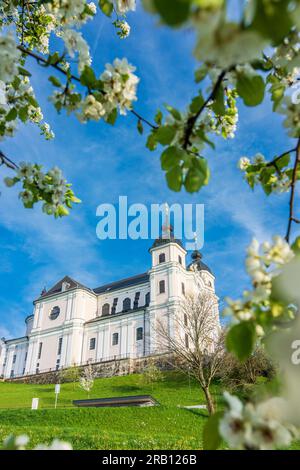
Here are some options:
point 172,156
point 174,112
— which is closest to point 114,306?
point 172,156

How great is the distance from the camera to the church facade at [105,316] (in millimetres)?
39125

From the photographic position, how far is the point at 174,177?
1575 millimetres

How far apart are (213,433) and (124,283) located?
1950 inches

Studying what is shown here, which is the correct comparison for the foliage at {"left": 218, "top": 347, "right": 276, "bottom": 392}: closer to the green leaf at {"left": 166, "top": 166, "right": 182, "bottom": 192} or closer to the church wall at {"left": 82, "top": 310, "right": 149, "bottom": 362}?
the church wall at {"left": 82, "top": 310, "right": 149, "bottom": 362}

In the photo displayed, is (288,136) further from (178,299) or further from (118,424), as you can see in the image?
(178,299)

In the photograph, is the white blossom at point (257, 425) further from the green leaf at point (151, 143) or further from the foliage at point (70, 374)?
the foliage at point (70, 374)

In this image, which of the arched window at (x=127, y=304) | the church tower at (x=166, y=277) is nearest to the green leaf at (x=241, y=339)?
the church tower at (x=166, y=277)

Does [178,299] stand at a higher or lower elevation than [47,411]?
higher

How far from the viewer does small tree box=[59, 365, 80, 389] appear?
35.8 m

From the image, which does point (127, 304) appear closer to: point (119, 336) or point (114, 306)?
point (114, 306)

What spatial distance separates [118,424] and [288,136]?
14.0 m

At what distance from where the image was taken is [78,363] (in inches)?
1634
